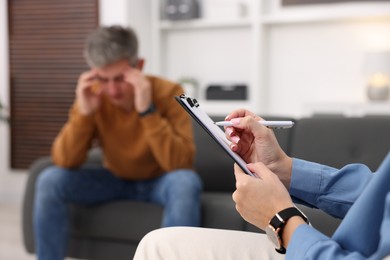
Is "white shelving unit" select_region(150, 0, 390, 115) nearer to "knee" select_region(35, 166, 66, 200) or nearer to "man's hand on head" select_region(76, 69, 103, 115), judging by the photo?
"man's hand on head" select_region(76, 69, 103, 115)

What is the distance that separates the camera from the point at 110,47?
230 centimetres

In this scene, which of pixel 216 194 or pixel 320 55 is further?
pixel 320 55

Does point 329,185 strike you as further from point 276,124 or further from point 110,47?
point 110,47

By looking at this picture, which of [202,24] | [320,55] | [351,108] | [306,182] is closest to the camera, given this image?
[306,182]

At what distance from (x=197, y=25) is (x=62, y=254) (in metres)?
2.87

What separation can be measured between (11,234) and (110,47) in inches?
69.2

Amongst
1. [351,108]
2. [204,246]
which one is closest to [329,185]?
[204,246]

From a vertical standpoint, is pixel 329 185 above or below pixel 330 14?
below

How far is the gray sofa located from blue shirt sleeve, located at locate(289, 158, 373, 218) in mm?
991

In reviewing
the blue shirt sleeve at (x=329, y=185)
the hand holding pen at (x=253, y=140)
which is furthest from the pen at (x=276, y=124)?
the blue shirt sleeve at (x=329, y=185)

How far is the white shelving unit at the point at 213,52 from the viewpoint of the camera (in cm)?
446

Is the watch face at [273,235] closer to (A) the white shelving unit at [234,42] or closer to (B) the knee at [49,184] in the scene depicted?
(B) the knee at [49,184]

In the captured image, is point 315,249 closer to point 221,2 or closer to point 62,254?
point 62,254

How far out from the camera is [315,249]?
875 millimetres
